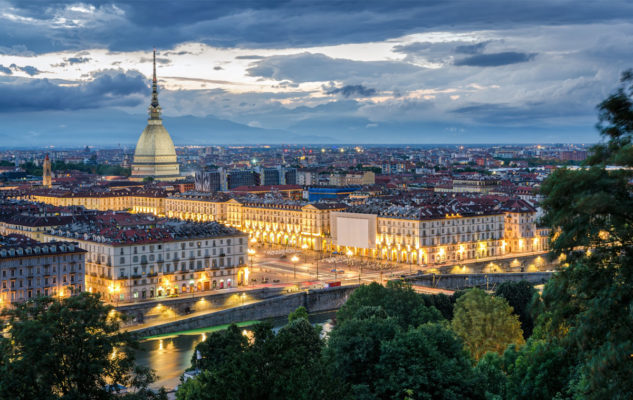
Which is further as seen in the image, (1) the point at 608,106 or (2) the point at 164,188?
(2) the point at 164,188

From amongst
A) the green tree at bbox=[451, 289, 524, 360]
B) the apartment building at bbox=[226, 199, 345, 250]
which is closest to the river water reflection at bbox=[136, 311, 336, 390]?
the green tree at bbox=[451, 289, 524, 360]

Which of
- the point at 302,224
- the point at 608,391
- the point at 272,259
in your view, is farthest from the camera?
the point at 302,224

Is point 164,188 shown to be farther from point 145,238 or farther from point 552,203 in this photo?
point 552,203

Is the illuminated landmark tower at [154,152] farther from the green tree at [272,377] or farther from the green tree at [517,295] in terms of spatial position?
the green tree at [272,377]

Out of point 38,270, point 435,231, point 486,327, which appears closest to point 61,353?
point 486,327

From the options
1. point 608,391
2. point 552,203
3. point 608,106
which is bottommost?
point 608,391

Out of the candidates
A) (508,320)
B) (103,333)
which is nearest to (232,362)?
(103,333)

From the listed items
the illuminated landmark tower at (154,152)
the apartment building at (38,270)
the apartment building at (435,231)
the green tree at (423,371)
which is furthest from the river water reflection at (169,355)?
the illuminated landmark tower at (154,152)
